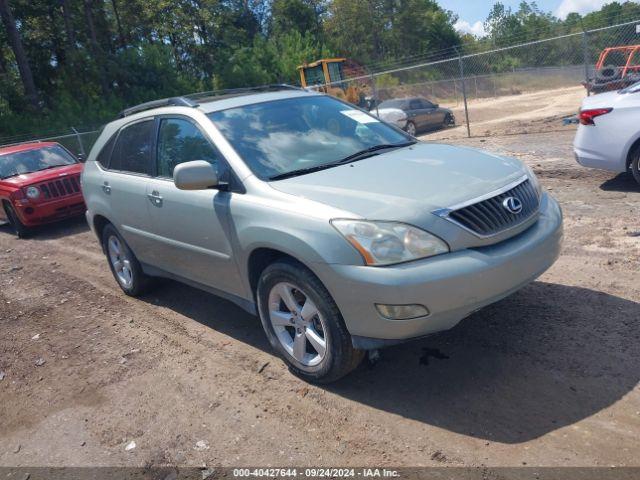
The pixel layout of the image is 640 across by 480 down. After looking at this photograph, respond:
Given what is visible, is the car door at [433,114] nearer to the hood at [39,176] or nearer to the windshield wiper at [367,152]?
the hood at [39,176]

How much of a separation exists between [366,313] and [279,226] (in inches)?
30.3

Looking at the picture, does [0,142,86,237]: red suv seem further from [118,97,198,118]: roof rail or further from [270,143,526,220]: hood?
[270,143,526,220]: hood

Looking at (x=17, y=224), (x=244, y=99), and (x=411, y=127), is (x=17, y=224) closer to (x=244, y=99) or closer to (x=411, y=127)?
(x=244, y=99)

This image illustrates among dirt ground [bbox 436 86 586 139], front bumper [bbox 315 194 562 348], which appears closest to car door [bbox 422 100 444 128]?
dirt ground [bbox 436 86 586 139]

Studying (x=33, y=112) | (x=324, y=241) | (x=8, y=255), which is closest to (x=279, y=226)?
(x=324, y=241)

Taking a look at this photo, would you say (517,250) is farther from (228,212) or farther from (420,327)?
(228,212)

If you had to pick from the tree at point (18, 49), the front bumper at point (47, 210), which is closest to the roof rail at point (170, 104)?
the front bumper at point (47, 210)

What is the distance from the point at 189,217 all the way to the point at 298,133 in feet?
3.36

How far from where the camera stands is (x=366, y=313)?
3.33 metres

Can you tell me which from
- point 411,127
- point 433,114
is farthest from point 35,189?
point 433,114

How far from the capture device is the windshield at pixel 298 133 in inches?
166

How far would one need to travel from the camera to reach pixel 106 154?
19.4 ft

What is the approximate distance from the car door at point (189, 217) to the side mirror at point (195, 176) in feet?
0.55

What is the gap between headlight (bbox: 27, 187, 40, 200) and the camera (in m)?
10.4
